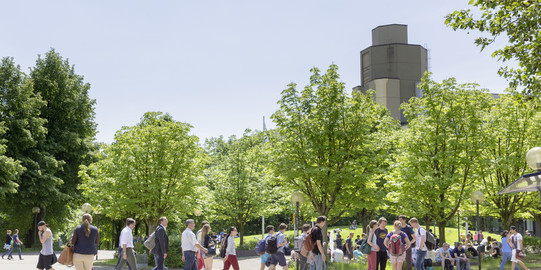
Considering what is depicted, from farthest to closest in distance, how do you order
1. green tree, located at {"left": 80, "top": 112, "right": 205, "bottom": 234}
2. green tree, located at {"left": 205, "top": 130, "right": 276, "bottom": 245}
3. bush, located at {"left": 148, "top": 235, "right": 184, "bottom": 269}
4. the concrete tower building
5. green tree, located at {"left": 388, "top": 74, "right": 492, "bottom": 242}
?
the concrete tower building → green tree, located at {"left": 205, "top": 130, "right": 276, "bottom": 245} → green tree, located at {"left": 80, "top": 112, "right": 205, "bottom": 234} → green tree, located at {"left": 388, "top": 74, "right": 492, "bottom": 242} → bush, located at {"left": 148, "top": 235, "right": 184, "bottom": 269}

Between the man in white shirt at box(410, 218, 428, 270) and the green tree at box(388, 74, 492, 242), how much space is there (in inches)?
328

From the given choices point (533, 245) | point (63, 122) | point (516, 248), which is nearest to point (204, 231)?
point (516, 248)

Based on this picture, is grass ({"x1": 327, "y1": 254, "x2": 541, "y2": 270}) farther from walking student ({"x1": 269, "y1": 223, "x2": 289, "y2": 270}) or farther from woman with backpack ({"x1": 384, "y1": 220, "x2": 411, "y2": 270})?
woman with backpack ({"x1": 384, "y1": 220, "x2": 411, "y2": 270})

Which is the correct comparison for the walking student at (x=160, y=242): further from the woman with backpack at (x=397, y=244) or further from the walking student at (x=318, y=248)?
the woman with backpack at (x=397, y=244)

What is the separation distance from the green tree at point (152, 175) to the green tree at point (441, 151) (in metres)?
10.9

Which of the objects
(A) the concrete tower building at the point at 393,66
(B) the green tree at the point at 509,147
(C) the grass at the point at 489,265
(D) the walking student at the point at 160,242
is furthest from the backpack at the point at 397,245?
(A) the concrete tower building at the point at 393,66

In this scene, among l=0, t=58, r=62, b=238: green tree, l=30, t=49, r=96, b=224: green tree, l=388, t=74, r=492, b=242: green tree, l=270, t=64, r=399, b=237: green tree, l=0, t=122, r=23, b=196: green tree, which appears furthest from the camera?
l=30, t=49, r=96, b=224: green tree

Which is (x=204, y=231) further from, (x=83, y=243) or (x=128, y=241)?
(x=83, y=243)

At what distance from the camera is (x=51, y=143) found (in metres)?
38.6

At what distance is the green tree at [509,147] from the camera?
2797cm

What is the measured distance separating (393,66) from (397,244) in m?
66.1

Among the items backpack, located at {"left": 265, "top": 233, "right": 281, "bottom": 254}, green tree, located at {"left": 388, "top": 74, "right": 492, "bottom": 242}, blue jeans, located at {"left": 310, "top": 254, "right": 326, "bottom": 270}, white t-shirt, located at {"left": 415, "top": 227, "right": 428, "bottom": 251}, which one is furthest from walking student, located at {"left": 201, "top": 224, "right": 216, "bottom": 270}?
green tree, located at {"left": 388, "top": 74, "right": 492, "bottom": 242}

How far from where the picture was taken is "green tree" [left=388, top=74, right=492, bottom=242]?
23.4 metres

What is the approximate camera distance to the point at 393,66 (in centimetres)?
7625
